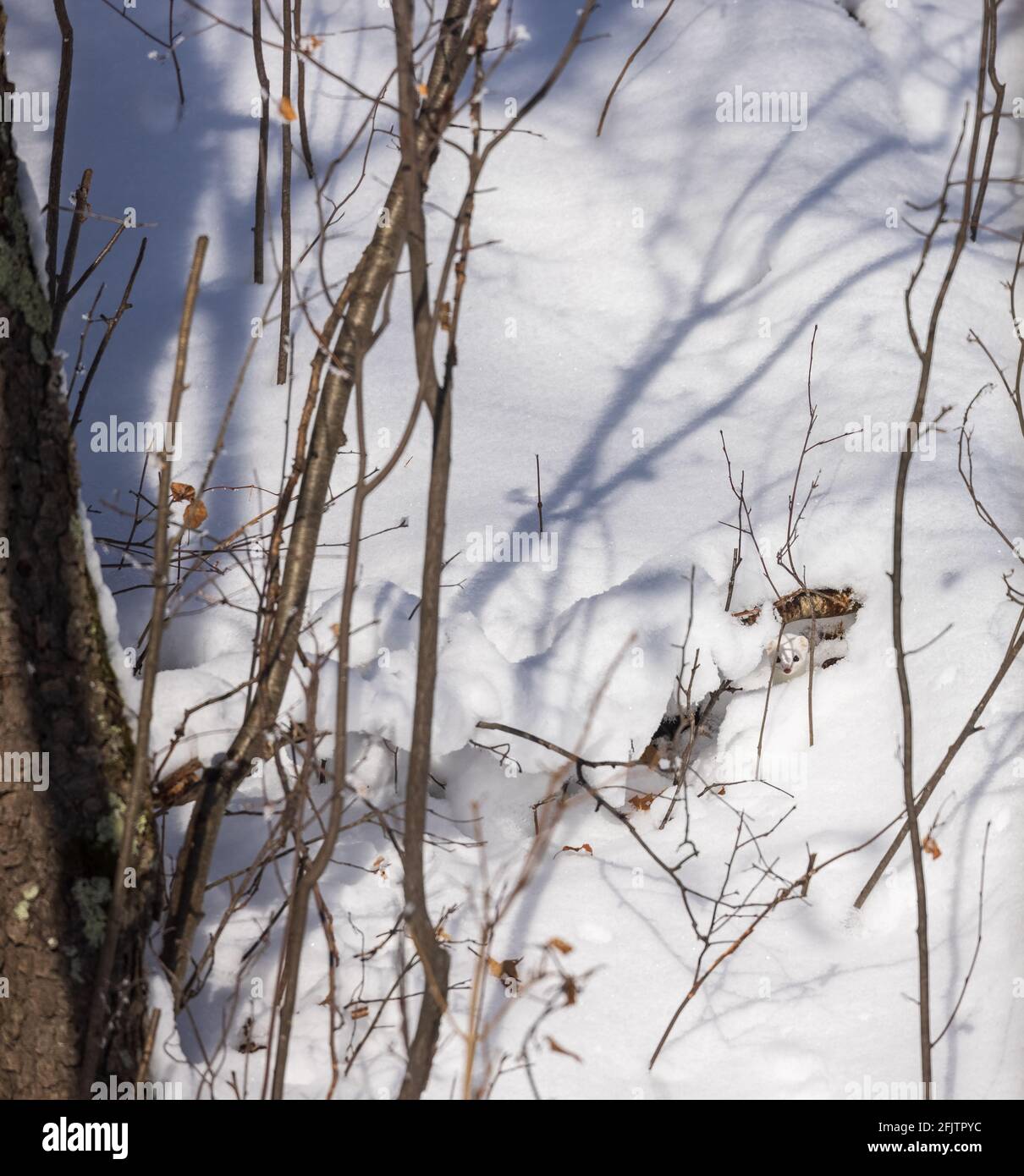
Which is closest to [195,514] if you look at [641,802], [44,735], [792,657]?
[44,735]

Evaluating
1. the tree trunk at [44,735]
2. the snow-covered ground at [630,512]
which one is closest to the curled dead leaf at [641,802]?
the snow-covered ground at [630,512]

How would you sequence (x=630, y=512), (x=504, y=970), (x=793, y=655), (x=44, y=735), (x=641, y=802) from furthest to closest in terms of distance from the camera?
(x=630, y=512)
(x=793, y=655)
(x=641, y=802)
(x=504, y=970)
(x=44, y=735)

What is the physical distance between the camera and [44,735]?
145 centimetres

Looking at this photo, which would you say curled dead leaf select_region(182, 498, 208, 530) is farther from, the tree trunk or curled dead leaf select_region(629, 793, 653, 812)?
curled dead leaf select_region(629, 793, 653, 812)

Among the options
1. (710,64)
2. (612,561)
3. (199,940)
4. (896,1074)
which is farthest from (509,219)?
(896,1074)

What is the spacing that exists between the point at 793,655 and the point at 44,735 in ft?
5.75

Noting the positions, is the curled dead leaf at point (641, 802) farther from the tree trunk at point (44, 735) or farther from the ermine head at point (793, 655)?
the tree trunk at point (44, 735)

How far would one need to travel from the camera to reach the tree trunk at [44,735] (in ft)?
4.68

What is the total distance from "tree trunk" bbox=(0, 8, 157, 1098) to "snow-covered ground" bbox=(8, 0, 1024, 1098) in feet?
0.60

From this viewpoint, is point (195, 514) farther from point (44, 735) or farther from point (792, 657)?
point (792, 657)

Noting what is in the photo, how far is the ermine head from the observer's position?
2475 millimetres

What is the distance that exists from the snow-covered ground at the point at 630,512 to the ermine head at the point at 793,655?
64mm

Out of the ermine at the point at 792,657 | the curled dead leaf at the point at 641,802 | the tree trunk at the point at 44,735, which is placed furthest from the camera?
the ermine at the point at 792,657

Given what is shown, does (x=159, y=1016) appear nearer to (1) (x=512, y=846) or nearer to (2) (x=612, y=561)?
(1) (x=512, y=846)
